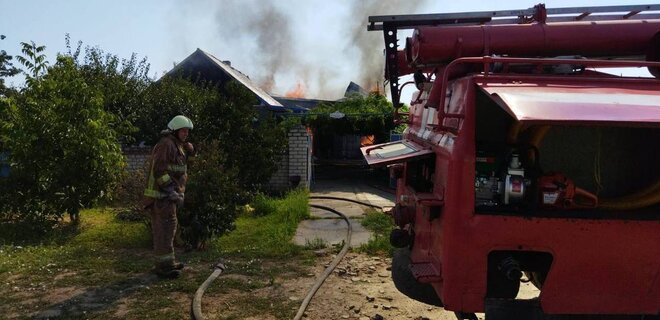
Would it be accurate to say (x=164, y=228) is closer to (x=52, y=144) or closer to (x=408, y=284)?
(x=408, y=284)

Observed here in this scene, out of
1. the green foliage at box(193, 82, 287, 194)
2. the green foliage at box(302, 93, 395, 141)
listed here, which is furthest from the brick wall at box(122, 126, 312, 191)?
the green foliage at box(302, 93, 395, 141)

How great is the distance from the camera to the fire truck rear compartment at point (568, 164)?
3.11 meters

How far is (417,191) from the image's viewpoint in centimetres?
411

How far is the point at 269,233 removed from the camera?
7.78 m

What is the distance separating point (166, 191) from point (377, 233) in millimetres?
3498

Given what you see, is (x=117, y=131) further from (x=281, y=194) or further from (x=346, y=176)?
(x=346, y=176)

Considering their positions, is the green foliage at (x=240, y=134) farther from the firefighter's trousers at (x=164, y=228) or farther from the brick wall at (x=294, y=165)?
the firefighter's trousers at (x=164, y=228)

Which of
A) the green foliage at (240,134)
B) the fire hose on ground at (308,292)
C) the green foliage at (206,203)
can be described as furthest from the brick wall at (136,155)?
the fire hose on ground at (308,292)

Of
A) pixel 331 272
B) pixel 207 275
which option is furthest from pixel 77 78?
pixel 331 272

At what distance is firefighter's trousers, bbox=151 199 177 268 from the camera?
18.9 feet

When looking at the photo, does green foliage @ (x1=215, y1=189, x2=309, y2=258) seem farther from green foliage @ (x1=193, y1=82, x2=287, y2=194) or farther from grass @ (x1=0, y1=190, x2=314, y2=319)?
green foliage @ (x1=193, y1=82, x2=287, y2=194)

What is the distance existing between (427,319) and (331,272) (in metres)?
1.56

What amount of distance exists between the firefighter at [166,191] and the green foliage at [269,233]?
108 cm

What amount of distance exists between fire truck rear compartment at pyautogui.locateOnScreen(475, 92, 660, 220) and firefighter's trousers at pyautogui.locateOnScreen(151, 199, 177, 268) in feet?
12.4
